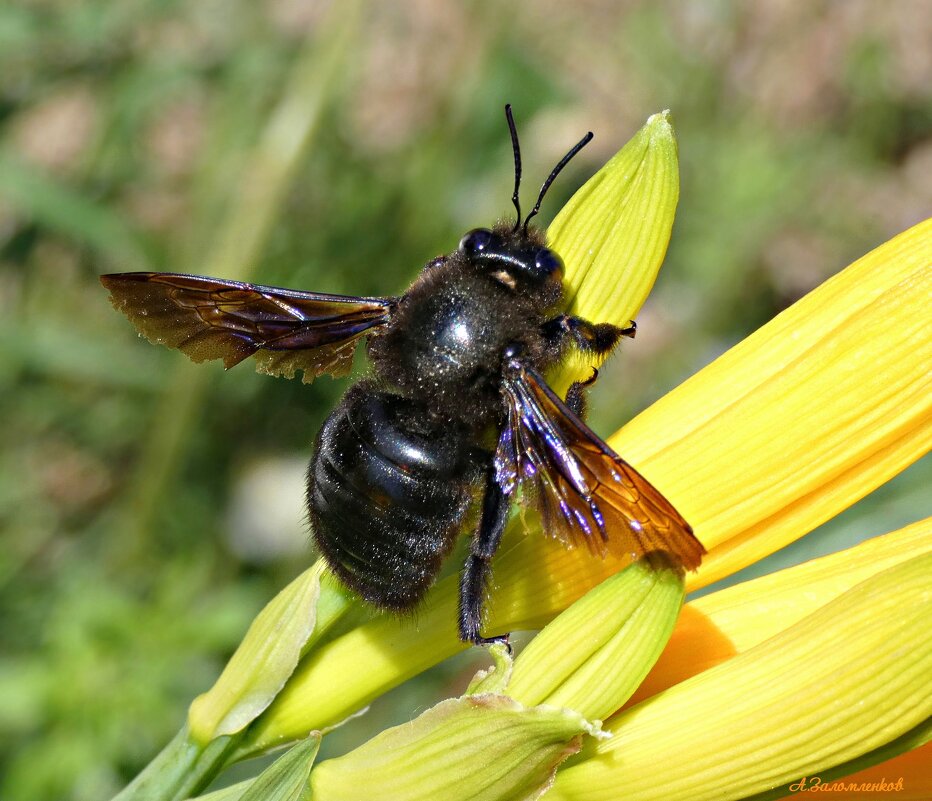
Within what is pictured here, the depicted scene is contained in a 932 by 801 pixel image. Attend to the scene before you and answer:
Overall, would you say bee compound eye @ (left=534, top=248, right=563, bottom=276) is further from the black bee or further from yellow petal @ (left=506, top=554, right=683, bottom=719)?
yellow petal @ (left=506, top=554, right=683, bottom=719)

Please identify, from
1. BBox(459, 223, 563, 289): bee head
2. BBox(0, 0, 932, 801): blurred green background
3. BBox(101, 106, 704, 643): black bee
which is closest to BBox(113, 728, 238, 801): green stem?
BBox(101, 106, 704, 643): black bee

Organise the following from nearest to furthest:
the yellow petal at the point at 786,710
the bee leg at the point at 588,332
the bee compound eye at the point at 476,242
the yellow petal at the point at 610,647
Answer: the yellow petal at the point at 786,710, the yellow petal at the point at 610,647, the bee leg at the point at 588,332, the bee compound eye at the point at 476,242

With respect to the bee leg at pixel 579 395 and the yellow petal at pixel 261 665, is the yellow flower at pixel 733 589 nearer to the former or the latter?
the yellow petal at pixel 261 665

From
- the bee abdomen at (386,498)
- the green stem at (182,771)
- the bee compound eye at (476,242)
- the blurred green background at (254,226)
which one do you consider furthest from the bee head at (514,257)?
the blurred green background at (254,226)

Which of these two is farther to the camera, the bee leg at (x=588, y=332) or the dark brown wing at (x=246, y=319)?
the dark brown wing at (x=246, y=319)

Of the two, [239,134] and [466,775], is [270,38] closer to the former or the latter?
[239,134]

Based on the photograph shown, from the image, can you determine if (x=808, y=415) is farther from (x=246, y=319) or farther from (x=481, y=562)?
(x=246, y=319)

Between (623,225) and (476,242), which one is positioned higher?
(476,242)

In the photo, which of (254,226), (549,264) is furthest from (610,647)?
(254,226)
